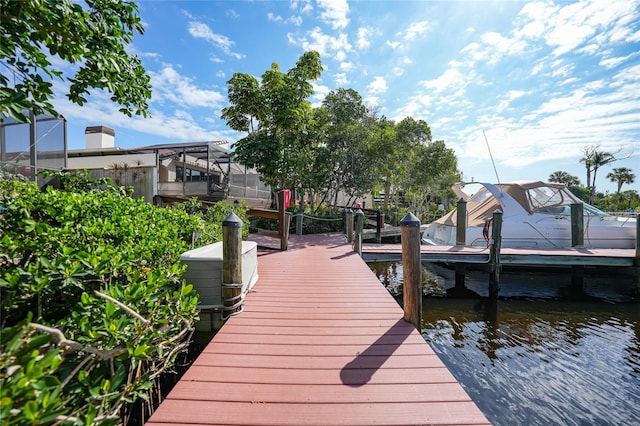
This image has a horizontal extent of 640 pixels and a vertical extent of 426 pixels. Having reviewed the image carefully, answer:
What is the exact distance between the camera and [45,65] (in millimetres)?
2324

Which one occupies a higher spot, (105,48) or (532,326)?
(105,48)

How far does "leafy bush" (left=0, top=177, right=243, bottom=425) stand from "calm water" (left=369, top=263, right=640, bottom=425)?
13.1ft

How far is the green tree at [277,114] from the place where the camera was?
Result: 38.8ft

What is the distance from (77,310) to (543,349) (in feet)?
21.9

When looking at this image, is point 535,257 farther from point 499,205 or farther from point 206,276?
point 206,276

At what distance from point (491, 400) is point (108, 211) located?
5.39 meters

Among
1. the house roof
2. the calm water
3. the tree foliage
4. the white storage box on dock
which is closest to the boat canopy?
the calm water

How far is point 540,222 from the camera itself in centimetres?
954

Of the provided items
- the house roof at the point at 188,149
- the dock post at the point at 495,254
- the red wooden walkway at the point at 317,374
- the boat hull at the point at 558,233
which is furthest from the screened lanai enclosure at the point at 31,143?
the boat hull at the point at 558,233

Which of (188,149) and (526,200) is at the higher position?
(188,149)

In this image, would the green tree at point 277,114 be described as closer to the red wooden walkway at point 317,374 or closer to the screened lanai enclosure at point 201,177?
the screened lanai enclosure at point 201,177

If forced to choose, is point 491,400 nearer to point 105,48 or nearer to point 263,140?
point 105,48

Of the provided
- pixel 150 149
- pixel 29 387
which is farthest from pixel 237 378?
pixel 150 149

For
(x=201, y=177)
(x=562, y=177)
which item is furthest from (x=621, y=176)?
(x=201, y=177)
